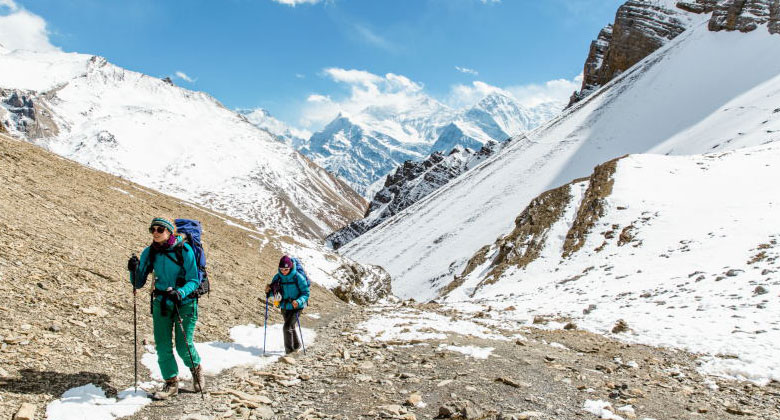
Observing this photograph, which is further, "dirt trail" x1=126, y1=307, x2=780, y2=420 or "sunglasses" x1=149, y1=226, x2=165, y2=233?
"dirt trail" x1=126, y1=307, x2=780, y2=420

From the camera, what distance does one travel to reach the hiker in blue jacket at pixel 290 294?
11109 millimetres

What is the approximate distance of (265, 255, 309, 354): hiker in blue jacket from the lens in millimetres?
11109

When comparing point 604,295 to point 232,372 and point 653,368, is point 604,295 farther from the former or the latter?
point 232,372

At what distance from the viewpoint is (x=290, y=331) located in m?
11.2

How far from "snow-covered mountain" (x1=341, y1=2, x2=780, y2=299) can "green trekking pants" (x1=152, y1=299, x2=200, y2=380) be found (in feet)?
158

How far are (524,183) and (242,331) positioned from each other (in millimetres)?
89600

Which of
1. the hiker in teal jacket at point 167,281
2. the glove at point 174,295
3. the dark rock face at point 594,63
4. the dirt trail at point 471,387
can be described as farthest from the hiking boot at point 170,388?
the dark rock face at point 594,63

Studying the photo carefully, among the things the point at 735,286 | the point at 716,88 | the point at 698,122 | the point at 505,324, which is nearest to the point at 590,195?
the point at 735,286

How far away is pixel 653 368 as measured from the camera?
34.3 ft

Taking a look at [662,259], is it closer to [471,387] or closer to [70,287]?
[471,387]

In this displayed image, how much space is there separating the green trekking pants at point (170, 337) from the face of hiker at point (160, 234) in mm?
1073

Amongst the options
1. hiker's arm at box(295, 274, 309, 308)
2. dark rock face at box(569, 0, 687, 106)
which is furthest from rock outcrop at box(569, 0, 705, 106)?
hiker's arm at box(295, 274, 309, 308)

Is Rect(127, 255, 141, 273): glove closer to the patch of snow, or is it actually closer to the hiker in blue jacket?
the patch of snow

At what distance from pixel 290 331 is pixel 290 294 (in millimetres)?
971
